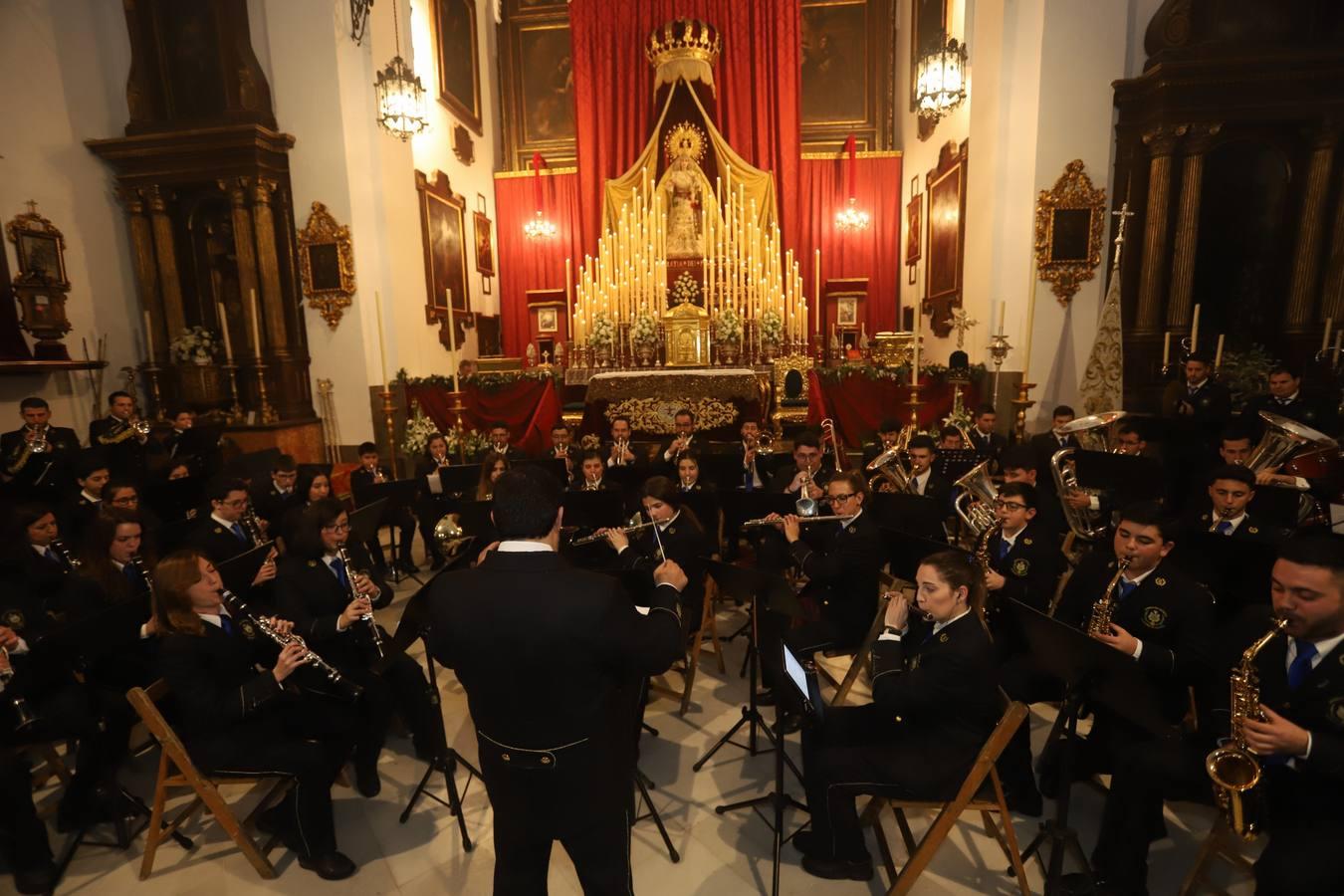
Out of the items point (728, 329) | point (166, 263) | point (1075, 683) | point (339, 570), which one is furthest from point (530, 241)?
point (1075, 683)

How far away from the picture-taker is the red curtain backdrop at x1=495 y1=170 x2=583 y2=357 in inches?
640

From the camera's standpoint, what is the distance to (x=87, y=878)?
356 centimetres

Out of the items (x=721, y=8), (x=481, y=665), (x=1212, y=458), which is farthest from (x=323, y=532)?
(x=721, y=8)

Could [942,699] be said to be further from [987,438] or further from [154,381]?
[154,381]

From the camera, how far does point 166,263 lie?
1096 centimetres

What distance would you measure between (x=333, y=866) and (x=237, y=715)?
3.22ft

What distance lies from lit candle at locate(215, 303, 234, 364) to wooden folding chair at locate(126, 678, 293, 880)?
889cm

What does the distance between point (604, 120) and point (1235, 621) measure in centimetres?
1560

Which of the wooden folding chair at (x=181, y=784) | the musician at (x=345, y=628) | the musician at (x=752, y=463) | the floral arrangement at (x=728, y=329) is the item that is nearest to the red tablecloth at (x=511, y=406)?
the floral arrangement at (x=728, y=329)

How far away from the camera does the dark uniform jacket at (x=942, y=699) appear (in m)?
3.02

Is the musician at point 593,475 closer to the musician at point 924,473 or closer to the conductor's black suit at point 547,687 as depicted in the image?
the musician at point 924,473

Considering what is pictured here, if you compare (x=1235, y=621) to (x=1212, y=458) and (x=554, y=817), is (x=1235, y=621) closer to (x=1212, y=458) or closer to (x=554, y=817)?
(x=554, y=817)

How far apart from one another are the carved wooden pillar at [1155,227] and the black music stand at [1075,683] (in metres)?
8.91

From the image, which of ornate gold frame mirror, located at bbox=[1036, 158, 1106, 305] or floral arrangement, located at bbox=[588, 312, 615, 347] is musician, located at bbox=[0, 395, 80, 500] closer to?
floral arrangement, located at bbox=[588, 312, 615, 347]
